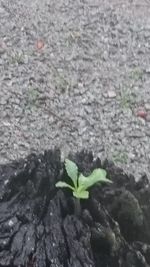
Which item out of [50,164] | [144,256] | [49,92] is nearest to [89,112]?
[49,92]

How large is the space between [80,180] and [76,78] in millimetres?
2317

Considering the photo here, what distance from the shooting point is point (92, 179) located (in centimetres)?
220

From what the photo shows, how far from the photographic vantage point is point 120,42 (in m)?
4.81

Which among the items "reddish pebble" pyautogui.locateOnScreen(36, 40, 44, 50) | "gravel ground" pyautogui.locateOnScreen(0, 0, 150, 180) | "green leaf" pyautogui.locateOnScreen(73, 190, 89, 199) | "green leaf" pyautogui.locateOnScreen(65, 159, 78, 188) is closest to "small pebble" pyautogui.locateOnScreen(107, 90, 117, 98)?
"gravel ground" pyautogui.locateOnScreen(0, 0, 150, 180)

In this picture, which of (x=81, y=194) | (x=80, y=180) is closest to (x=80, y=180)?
(x=80, y=180)

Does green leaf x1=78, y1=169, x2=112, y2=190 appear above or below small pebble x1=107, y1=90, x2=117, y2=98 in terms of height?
above

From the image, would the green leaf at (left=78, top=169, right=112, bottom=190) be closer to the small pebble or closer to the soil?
the soil

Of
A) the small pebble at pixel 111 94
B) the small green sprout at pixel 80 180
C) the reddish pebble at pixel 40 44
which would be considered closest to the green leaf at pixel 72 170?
the small green sprout at pixel 80 180

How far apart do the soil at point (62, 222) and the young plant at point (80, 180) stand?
0.04 meters

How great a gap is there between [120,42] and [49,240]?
10.1 ft

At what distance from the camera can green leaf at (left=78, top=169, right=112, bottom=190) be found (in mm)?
Answer: 2183

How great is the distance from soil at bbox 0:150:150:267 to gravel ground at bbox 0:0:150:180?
1.54 m

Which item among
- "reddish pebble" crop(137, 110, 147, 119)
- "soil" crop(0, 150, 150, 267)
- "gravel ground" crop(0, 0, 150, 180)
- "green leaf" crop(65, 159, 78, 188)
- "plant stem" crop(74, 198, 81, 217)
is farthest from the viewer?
"reddish pebble" crop(137, 110, 147, 119)

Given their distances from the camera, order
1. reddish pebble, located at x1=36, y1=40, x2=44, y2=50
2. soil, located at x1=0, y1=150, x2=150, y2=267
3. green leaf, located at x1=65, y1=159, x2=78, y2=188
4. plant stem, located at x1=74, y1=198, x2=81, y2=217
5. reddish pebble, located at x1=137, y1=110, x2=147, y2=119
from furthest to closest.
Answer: reddish pebble, located at x1=36, y1=40, x2=44, y2=50 → reddish pebble, located at x1=137, y1=110, x2=147, y2=119 → green leaf, located at x1=65, y1=159, x2=78, y2=188 → plant stem, located at x1=74, y1=198, x2=81, y2=217 → soil, located at x1=0, y1=150, x2=150, y2=267
